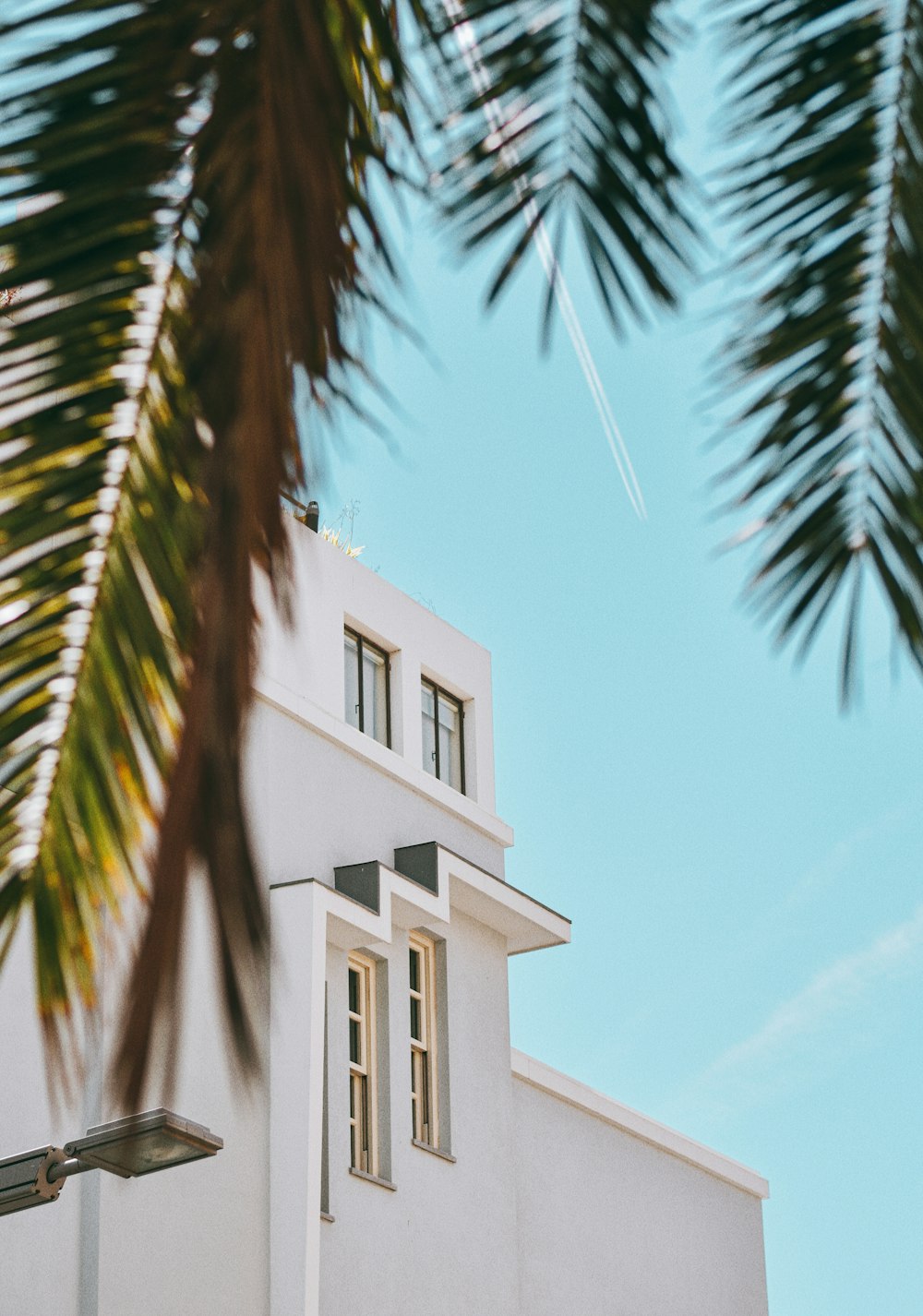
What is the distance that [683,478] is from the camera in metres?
2.40

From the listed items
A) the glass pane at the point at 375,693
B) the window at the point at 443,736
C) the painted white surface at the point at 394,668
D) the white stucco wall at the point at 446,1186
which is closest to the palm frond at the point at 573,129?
the painted white surface at the point at 394,668

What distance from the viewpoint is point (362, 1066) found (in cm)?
1644

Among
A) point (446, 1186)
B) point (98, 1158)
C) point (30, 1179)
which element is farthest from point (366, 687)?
point (98, 1158)

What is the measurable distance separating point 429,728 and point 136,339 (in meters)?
16.7

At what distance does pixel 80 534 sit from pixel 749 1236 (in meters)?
22.0

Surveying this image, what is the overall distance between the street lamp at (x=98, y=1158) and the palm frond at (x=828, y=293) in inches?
205

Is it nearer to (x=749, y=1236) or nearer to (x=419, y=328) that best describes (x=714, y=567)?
(x=419, y=328)

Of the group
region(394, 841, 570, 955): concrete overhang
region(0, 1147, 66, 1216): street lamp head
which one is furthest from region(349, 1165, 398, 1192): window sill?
region(0, 1147, 66, 1216): street lamp head

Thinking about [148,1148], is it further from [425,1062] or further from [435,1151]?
[425,1062]

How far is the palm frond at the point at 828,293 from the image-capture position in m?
2.58

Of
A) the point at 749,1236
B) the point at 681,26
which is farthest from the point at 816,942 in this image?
the point at 749,1236

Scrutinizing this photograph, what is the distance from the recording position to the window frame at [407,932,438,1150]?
17.2 m

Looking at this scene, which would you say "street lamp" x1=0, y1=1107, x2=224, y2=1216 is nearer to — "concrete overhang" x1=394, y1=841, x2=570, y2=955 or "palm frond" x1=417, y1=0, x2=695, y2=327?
"palm frond" x1=417, y1=0, x2=695, y2=327

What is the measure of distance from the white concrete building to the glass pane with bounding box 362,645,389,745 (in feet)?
0.08
